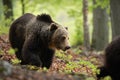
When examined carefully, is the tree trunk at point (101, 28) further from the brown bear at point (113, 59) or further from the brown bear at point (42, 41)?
the brown bear at point (113, 59)

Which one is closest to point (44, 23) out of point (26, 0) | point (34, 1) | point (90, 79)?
point (90, 79)

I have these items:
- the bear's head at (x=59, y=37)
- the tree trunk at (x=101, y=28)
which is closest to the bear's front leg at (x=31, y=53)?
the bear's head at (x=59, y=37)

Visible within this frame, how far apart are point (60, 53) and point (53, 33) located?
13.5 feet

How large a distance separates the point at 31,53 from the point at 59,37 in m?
0.84

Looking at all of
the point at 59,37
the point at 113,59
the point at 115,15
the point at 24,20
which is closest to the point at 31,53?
the point at 59,37

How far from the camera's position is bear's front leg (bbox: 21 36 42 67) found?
9.50 metres

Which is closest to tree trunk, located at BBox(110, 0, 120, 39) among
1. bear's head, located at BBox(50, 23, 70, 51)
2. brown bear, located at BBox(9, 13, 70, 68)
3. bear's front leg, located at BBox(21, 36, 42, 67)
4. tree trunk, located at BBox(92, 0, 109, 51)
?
brown bear, located at BBox(9, 13, 70, 68)

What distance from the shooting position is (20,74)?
6.66 m

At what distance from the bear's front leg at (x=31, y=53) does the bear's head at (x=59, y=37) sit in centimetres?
52

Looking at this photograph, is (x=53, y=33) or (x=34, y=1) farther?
(x=34, y=1)

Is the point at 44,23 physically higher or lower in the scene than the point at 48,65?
higher

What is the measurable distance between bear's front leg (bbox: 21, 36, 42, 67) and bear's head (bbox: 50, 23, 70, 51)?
1.69ft

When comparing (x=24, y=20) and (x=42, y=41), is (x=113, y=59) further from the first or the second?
(x=24, y=20)

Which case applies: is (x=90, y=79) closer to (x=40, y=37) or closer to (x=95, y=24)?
(x=40, y=37)
